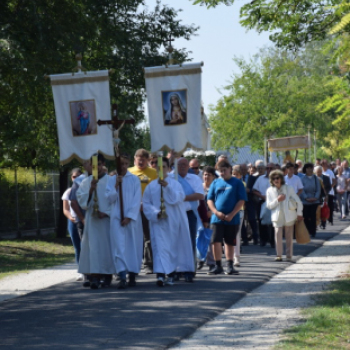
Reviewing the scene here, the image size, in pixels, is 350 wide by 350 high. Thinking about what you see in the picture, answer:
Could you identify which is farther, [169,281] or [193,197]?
[193,197]

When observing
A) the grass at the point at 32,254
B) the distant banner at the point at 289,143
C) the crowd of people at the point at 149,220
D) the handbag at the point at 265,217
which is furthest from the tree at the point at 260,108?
the crowd of people at the point at 149,220

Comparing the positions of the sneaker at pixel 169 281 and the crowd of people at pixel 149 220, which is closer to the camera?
the sneaker at pixel 169 281

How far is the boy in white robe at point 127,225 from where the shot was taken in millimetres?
12766

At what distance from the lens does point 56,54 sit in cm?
1873

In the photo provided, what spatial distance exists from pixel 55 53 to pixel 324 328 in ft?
38.5

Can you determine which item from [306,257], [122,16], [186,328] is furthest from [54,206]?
[186,328]

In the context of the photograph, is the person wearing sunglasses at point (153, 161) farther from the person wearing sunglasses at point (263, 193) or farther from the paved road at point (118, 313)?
the person wearing sunglasses at point (263, 193)

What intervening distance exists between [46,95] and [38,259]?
3650mm

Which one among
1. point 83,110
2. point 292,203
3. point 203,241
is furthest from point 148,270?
point 292,203

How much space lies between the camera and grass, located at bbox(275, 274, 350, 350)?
757 centimetres

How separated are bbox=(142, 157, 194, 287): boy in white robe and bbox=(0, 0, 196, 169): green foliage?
6.08 m

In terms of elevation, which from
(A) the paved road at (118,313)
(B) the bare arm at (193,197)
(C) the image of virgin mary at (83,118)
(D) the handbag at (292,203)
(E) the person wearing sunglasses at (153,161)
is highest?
(C) the image of virgin mary at (83,118)

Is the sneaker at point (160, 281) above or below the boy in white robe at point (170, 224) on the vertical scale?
below

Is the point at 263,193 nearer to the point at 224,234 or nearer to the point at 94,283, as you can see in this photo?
the point at 224,234
